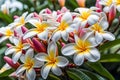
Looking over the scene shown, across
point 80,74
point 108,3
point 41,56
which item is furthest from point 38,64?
point 108,3

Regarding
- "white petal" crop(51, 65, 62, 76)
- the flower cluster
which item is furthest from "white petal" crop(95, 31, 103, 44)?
"white petal" crop(51, 65, 62, 76)

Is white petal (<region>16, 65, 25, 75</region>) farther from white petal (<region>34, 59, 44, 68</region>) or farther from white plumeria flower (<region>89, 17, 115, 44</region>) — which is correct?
white plumeria flower (<region>89, 17, 115, 44</region>)

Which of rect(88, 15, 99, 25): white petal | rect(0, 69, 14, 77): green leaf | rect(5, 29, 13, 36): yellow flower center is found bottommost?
rect(0, 69, 14, 77): green leaf

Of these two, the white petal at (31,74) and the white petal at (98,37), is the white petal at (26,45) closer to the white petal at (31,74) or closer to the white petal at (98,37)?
the white petal at (31,74)

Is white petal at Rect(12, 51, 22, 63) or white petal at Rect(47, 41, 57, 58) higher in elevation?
white petal at Rect(47, 41, 57, 58)

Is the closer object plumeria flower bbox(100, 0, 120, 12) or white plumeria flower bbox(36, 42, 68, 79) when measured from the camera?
white plumeria flower bbox(36, 42, 68, 79)

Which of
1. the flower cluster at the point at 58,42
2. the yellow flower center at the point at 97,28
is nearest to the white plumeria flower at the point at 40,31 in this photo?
the flower cluster at the point at 58,42

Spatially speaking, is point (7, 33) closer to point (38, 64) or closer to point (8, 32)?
point (8, 32)
